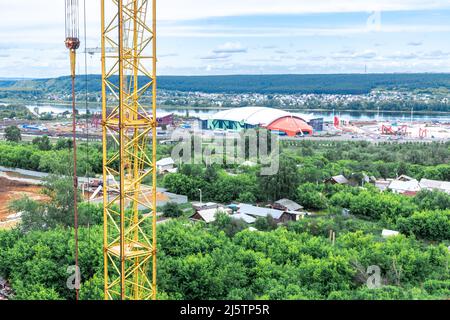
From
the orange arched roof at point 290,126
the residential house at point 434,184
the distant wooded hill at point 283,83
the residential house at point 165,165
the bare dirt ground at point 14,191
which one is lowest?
the bare dirt ground at point 14,191

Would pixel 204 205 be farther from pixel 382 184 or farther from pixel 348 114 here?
pixel 348 114

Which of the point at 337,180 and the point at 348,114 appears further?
the point at 348,114

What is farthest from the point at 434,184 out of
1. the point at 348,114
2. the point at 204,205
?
the point at 348,114

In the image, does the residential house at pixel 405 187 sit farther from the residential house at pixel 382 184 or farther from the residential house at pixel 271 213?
the residential house at pixel 271 213

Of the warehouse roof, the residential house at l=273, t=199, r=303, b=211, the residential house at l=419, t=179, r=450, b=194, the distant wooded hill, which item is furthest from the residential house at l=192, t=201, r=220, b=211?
the distant wooded hill

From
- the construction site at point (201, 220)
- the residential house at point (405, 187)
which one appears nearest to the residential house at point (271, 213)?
the construction site at point (201, 220)

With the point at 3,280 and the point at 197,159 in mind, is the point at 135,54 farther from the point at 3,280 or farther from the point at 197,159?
the point at 197,159
